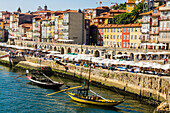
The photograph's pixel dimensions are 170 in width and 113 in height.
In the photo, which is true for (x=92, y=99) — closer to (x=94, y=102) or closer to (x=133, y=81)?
(x=94, y=102)

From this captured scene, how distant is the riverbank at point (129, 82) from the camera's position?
147ft

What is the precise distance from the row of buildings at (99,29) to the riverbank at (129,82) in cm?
2210

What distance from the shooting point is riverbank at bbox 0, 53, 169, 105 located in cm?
4489

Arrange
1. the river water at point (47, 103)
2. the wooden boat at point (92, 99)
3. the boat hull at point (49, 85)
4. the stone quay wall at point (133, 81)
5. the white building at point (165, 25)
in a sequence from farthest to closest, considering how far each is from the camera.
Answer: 1. the white building at point (165, 25)
2. the boat hull at point (49, 85)
3. the stone quay wall at point (133, 81)
4. the wooden boat at point (92, 99)
5. the river water at point (47, 103)

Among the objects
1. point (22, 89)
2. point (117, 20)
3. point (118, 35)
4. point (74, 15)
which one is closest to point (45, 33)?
point (74, 15)

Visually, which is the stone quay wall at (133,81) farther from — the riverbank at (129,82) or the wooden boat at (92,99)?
the wooden boat at (92,99)

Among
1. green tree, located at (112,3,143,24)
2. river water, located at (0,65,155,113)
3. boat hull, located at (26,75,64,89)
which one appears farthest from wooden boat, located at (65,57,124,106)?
green tree, located at (112,3,143,24)

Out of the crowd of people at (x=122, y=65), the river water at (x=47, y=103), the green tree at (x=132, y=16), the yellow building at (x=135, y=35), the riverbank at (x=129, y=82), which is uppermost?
the green tree at (x=132, y=16)

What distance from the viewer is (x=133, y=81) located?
166 feet

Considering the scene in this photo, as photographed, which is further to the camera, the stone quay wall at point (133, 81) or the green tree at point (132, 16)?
the green tree at point (132, 16)

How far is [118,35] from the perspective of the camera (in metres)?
94.8

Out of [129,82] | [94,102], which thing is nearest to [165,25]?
[129,82]

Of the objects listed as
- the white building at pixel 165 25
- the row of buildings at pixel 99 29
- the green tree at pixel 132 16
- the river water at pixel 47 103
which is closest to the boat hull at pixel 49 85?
the river water at pixel 47 103

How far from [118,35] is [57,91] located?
4667cm
